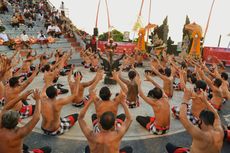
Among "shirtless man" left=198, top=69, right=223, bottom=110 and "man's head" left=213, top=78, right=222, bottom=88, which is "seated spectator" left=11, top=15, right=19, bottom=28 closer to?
"shirtless man" left=198, top=69, right=223, bottom=110

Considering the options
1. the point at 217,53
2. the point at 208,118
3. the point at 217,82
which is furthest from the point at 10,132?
the point at 217,53

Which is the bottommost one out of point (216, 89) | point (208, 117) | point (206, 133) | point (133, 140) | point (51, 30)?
point (133, 140)

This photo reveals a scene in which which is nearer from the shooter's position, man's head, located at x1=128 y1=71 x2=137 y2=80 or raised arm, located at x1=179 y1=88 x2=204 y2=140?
raised arm, located at x1=179 y1=88 x2=204 y2=140

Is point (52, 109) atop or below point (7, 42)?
below

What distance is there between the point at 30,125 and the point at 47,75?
443cm

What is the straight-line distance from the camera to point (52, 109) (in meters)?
5.39

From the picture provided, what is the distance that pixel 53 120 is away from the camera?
18.2 feet

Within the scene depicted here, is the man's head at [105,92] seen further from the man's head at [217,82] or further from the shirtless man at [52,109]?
the man's head at [217,82]

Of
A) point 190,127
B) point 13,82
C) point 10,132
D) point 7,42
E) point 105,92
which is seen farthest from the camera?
point 7,42

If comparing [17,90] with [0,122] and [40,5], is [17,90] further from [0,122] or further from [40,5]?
[40,5]

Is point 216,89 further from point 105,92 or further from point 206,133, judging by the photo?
point 206,133

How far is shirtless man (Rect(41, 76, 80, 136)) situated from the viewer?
539 centimetres

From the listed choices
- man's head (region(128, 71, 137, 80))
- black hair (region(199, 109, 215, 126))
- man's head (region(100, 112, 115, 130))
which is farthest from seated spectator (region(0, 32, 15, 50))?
black hair (region(199, 109, 215, 126))

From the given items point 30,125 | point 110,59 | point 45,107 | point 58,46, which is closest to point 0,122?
point 30,125
